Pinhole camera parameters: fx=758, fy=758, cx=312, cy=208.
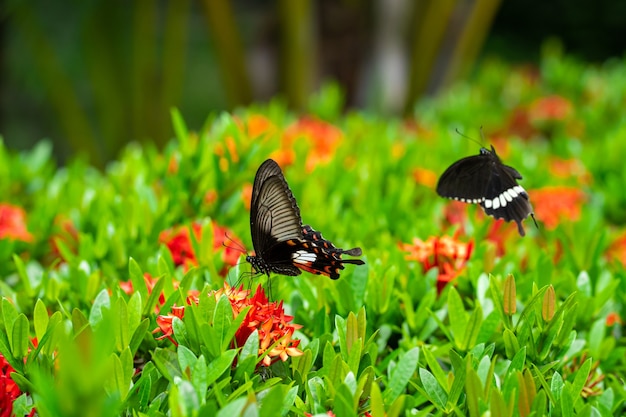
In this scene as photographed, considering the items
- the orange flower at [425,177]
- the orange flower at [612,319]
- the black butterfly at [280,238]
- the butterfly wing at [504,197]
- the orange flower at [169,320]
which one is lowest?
the orange flower at [612,319]

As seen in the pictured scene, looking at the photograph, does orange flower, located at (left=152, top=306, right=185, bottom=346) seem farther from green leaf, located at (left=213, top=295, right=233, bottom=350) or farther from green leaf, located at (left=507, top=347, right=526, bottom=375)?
green leaf, located at (left=507, top=347, right=526, bottom=375)

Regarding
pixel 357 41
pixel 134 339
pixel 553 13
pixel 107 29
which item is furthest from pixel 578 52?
pixel 134 339

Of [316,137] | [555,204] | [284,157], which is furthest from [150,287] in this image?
[316,137]

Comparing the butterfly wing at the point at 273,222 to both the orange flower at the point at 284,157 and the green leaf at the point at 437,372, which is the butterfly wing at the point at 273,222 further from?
the orange flower at the point at 284,157

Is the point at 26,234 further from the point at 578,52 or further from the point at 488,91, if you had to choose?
the point at 578,52

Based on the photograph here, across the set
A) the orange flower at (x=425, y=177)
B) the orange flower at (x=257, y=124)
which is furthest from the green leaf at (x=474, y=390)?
the orange flower at (x=257, y=124)

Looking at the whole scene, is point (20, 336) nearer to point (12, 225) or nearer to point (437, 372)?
point (437, 372)
